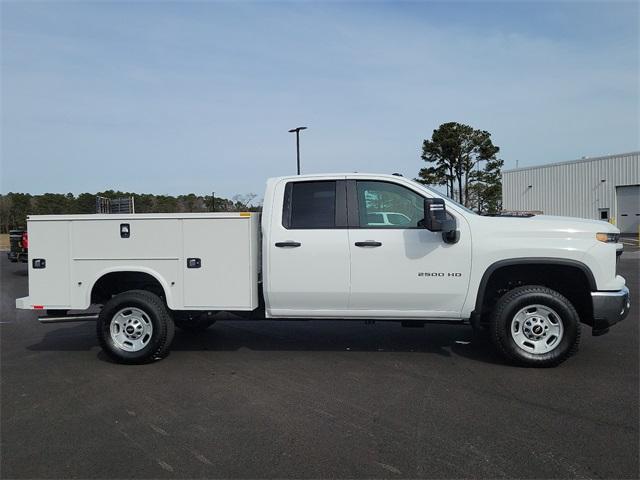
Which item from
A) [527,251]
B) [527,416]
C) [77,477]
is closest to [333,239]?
[527,251]

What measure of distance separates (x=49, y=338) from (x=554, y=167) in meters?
38.6

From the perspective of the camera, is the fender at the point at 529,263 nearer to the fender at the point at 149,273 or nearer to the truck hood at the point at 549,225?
the truck hood at the point at 549,225

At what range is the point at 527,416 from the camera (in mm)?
4199

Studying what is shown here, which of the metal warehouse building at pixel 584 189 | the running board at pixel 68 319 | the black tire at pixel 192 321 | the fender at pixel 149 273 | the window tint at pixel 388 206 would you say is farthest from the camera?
the metal warehouse building at pixel 584 189

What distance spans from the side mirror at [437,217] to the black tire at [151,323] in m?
3.03

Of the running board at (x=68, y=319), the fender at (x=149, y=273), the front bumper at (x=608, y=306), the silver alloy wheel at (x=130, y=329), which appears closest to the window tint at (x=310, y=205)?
the fender at (x=149, y=273)

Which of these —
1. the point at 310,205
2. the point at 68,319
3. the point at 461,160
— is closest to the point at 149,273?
the point at 68,319

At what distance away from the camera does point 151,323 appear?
5781 mm

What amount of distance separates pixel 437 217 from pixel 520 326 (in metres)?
1.48

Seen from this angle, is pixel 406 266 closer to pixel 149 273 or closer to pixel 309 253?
pixel 309 253

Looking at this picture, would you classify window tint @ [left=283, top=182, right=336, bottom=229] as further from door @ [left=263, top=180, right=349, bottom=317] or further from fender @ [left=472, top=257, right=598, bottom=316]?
fender @ [left=472, top=257, right=598, bottom=316]

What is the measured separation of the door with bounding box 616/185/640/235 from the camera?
3478 centimetres

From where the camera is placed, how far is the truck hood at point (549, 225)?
5.37 meters

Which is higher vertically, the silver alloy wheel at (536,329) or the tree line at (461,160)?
the tree line at (461,160)
